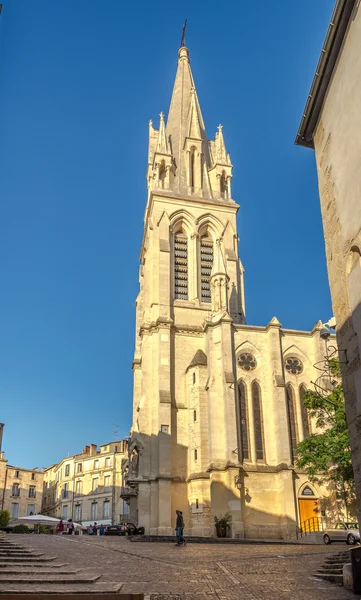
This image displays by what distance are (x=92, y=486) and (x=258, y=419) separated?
33908 mm

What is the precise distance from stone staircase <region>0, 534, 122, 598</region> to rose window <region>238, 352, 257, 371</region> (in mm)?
22201

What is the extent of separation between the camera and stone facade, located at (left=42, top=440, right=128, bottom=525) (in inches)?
2253

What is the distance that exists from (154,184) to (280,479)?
22873 mm

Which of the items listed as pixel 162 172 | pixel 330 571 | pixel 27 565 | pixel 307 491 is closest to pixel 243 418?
pixel 307 491

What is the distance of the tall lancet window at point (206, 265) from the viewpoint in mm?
37938

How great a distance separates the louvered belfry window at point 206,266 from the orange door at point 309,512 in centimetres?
1408

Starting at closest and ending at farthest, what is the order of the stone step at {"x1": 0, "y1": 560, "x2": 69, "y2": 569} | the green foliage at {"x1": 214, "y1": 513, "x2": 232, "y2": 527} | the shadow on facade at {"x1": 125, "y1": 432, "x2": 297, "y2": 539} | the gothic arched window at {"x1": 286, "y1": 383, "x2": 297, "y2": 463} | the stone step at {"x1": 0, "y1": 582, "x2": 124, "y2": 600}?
1. the stone step at {"x1": 0, "y1": 582, "x2": 124, "y2": 600}
2. the stone step at {"x1": 0, "y1": 560, "x2": 69, "y2": 569}
3. the green foliage at {"x1": 214, "y1": 513, "x2": 232, "y2": 527}
4. the shadow on facade at {"x1": 125, "y1": 432, "x2": 297, "y2": 539}
5. the gothic arched window at {"x1": 286, "y1": 383, "x2": 297, "y2": 463}

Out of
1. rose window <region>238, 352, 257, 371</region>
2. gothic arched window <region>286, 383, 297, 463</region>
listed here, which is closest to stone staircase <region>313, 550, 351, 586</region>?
gothic arched window <region>286, 383, 297, 463</region>

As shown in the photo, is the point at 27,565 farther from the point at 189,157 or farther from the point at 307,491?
the point at 189,157

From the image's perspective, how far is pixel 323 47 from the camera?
1108cm

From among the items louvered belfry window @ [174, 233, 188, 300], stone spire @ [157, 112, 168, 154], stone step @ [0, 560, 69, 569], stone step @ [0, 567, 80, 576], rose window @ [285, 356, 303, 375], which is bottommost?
stone step @ [0, 567, 80, 576]

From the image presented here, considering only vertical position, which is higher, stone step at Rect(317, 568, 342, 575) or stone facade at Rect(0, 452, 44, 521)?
stone facade at Rect(0, 452, 44, 521)

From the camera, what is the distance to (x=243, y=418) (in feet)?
103

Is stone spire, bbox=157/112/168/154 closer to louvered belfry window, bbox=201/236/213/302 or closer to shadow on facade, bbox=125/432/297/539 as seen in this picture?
louvered belfry window, bbox=201/236/213/302
